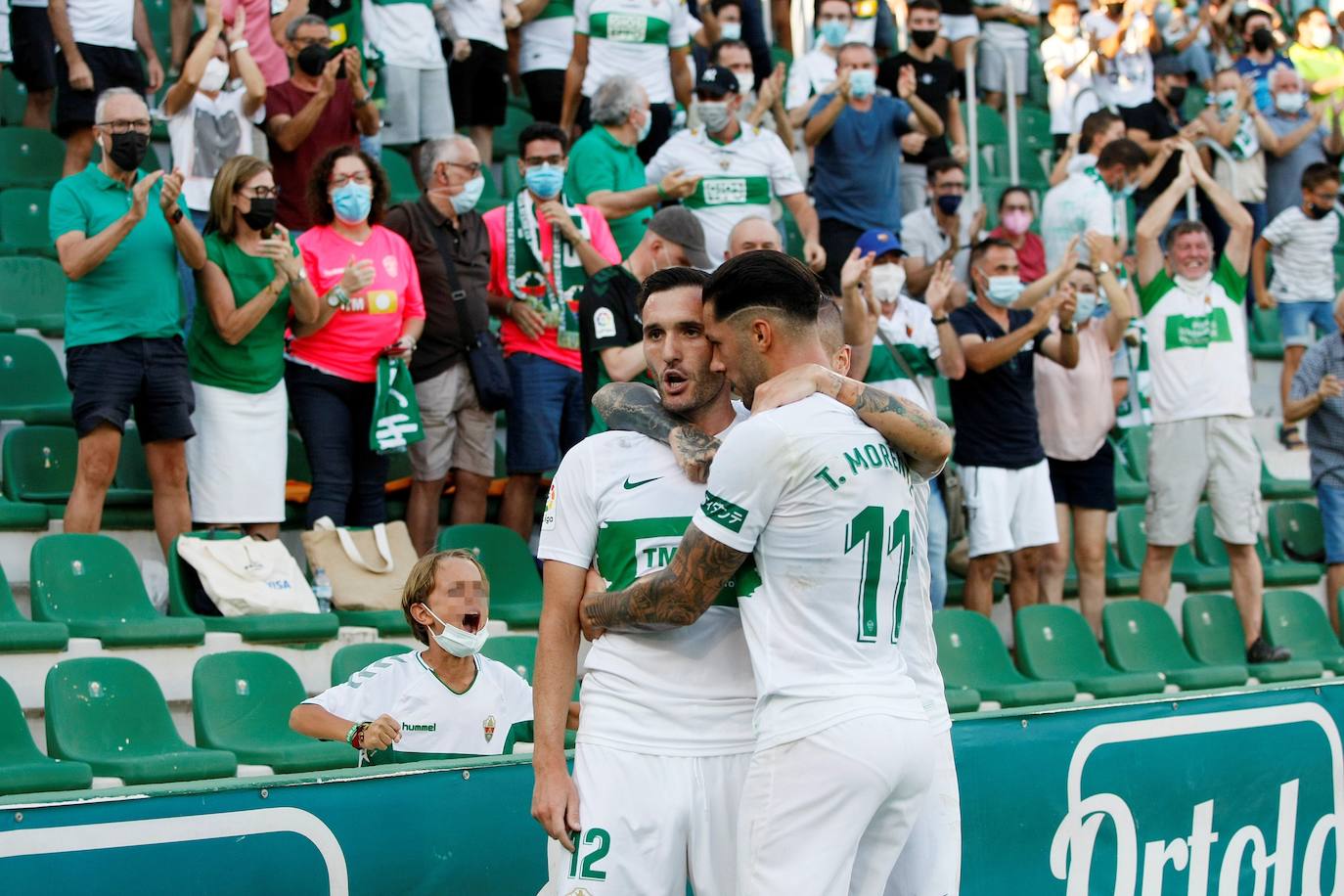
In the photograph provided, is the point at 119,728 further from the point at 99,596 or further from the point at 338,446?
the point at 338,446

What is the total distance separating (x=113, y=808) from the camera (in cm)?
407

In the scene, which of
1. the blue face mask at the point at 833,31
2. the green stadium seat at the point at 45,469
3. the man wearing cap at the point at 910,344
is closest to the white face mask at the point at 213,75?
the green stadium seat at the point at 45,469

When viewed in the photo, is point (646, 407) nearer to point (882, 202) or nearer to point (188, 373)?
point (188, 373)

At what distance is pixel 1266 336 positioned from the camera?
551 inches

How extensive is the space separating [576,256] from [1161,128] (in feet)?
22.7

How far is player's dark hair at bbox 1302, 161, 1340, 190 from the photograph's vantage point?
1289 cm

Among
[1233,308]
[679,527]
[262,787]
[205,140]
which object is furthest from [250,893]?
[1233,308]

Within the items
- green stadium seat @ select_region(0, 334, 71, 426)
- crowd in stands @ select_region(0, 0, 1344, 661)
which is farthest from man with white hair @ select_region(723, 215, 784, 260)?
green stadium seat @ select_region(0, 334, 71, 426)

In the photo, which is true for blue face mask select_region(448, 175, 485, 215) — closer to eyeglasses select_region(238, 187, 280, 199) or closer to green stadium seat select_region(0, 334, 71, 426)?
eyeglasses select_region(238, 187, 280, 199)

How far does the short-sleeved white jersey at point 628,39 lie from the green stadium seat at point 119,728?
5748 mm

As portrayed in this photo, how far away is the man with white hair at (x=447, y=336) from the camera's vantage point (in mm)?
8359

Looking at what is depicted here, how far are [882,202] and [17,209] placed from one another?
5061 mm

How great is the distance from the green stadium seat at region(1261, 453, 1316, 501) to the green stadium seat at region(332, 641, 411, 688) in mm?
6998

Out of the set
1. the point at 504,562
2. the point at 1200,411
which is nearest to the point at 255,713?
the point at 504,562
